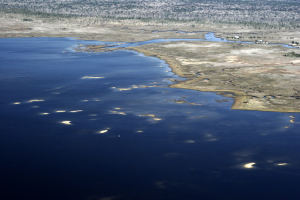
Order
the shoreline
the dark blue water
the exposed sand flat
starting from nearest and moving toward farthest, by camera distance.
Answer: the dark blue water < the shoreline < the exposed sand flat

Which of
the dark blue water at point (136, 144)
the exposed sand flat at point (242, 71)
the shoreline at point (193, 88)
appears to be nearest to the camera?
the dark blue water at point (136, 144)

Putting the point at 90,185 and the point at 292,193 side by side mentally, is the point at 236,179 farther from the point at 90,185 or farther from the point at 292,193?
the point at 90,185

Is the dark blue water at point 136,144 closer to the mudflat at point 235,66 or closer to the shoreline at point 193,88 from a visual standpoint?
the shoreline at point 193,88

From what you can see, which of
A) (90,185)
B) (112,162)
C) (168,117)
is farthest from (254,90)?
(90,185)

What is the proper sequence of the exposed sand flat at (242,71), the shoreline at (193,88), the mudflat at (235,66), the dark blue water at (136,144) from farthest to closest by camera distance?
the mudflat at (235,66), the exposed sand flat at (242,71), the shoreline at (193,88), the dark blue water at (136,144)

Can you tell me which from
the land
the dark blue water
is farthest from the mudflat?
the dark blue water

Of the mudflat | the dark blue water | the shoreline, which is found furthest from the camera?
the mudflat

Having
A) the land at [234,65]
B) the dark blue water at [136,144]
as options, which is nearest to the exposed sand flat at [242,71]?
the land at [234,65]

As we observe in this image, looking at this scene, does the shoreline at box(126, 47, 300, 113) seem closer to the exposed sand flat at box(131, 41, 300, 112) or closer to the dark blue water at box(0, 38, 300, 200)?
the exposed sand flat at box(131, 41, 300, 112)

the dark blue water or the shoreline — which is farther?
the shoreline
